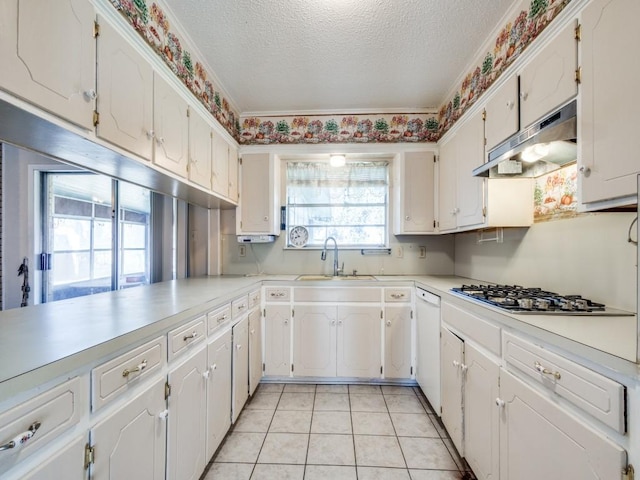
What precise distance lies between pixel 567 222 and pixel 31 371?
217 centimetres

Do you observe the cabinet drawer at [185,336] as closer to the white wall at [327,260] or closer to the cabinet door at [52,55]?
the cabinet door at [52,55]

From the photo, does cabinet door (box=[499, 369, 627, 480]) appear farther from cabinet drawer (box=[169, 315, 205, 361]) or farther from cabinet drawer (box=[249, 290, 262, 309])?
cabinet drawer (box=[249, 290, 262, 309])

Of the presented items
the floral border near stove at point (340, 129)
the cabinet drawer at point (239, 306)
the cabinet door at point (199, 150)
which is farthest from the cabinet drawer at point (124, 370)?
the floral border near stove at point (340, 129)

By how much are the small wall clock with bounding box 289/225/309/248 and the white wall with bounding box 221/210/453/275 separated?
0.09m

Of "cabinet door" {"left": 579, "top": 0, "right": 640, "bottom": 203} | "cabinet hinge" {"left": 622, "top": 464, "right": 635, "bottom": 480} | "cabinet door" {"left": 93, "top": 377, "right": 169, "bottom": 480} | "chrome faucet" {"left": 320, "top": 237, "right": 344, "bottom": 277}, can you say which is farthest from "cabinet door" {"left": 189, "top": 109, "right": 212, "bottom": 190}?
"cabinet hinge" {"left": 622, "top": 464, "right": 635, "bottom": 480}

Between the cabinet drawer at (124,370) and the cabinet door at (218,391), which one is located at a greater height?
the cabinet drawer at (124,370)

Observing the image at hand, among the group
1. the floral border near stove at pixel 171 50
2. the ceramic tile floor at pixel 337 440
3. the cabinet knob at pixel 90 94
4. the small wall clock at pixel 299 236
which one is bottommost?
the ceramic tile floor at pixel 337 440

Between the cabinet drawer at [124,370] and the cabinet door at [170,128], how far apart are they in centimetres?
98

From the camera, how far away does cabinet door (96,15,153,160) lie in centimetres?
112

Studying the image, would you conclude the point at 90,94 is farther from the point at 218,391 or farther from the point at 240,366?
the point at 240,366

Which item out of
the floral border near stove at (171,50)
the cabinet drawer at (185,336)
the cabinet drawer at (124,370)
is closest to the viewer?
the cabinet drawer at (124,370)

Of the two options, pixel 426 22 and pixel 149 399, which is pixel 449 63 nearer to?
pixel 426 22

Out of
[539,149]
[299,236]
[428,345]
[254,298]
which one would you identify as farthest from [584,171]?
[299,236]

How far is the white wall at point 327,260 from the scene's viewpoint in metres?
2.90
